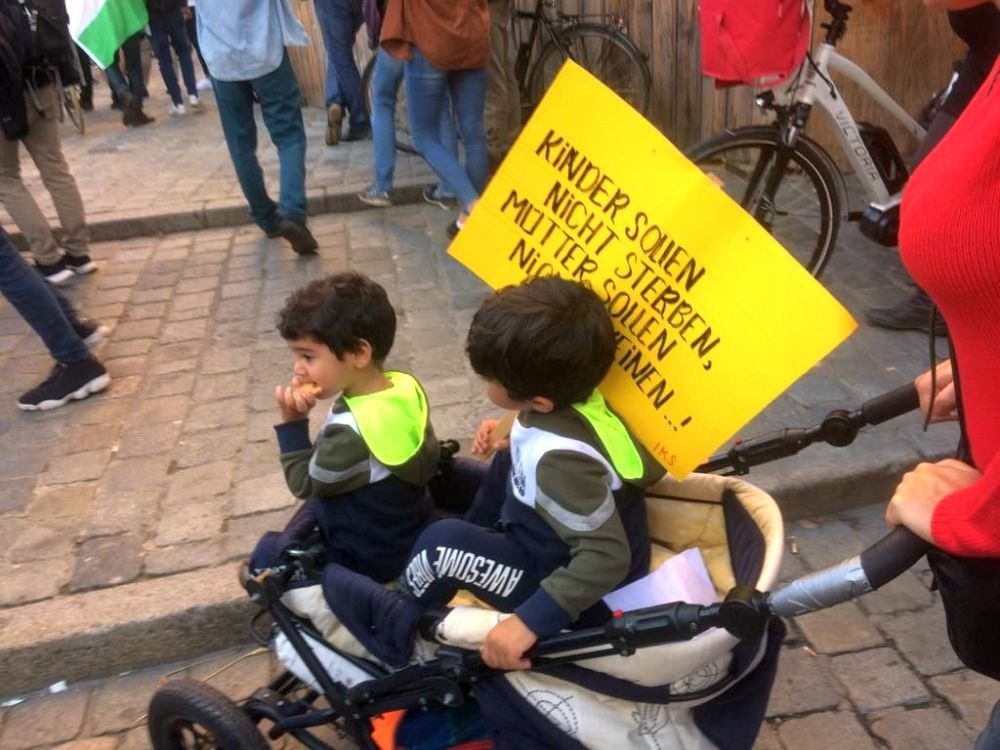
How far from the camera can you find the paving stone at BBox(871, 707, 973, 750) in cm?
232

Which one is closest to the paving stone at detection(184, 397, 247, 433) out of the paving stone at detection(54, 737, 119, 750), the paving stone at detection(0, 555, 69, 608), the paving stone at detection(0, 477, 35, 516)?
the paving stone at detection(0, 477, 35, 516)

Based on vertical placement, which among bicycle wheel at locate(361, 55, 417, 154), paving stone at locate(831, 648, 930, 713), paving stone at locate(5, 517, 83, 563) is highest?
bicycle wheel at locate(361, 55, 417, 154)

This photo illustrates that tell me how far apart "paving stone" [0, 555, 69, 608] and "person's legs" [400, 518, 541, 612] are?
1681mm

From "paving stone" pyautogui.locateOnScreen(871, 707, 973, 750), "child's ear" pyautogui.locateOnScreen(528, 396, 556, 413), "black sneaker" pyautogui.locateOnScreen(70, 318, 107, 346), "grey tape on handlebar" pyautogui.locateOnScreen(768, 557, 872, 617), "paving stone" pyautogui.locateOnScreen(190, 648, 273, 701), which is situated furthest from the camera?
"black sneaker" pyautogui.locateOnScreen(70, 318, 107, 346)

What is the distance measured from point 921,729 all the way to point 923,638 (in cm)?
34

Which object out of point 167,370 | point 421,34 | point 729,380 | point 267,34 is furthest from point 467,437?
point 267,34

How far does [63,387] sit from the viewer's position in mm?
4008

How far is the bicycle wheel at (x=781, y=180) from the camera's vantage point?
162 inches

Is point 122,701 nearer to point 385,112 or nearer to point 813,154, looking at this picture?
point 813,154

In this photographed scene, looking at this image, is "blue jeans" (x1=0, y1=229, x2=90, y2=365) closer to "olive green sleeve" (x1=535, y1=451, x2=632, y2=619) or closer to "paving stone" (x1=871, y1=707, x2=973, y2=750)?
"olive green sleeve" (x1=535, y1=451, x2=632, y2=619)

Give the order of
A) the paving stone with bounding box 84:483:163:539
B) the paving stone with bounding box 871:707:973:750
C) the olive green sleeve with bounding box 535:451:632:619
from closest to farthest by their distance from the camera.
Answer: the olive green sleeve with bounding box 535:451:632:619, the paving stone with bounding box 871:707:973:750, the paving stone with bounding box 84:483:163:539

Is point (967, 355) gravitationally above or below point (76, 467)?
above

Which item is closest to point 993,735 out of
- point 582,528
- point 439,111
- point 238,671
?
point 582,528

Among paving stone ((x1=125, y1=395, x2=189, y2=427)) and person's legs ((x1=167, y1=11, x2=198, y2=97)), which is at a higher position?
person's legs ((x1=167, y1=11, x2=198, y2=97))
